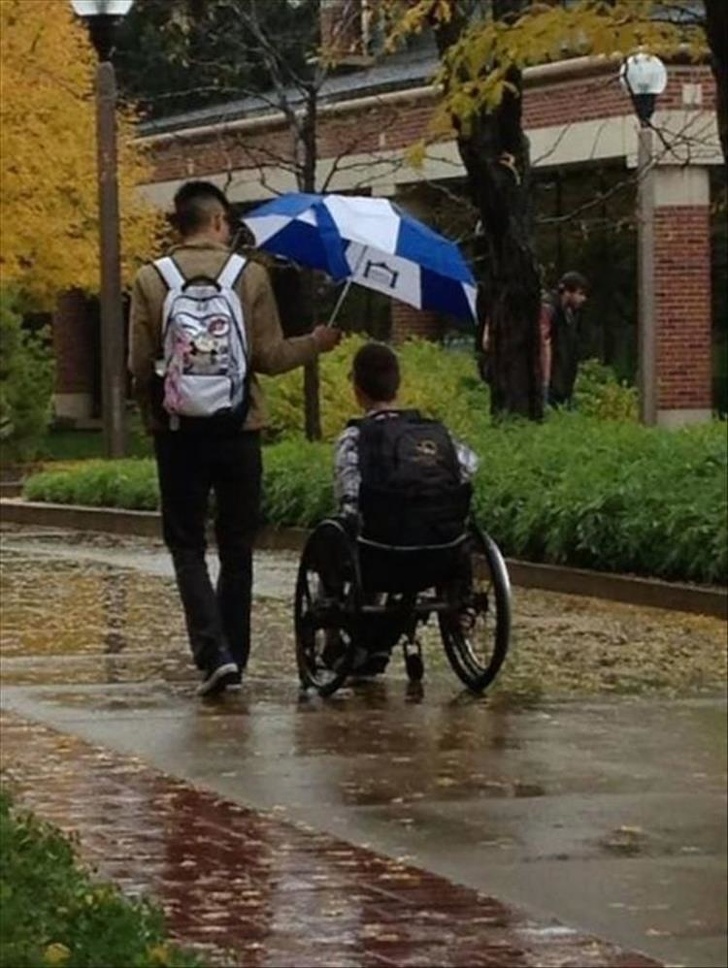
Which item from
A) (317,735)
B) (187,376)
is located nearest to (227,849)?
(317,735)

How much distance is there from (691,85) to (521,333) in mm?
14047

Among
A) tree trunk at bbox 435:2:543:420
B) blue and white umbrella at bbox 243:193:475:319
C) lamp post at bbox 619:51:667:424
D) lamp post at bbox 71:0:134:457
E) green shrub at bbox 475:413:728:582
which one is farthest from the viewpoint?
lamp post at bbox 71:0:134:457

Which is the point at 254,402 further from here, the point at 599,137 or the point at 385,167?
the point at 385,167

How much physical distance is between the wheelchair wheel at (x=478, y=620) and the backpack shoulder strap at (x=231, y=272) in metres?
1.27

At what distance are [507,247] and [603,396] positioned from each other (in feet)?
31.8

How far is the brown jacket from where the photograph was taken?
33.7ft

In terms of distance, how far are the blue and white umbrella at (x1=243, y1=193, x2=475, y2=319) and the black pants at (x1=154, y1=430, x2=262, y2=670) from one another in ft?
3.60

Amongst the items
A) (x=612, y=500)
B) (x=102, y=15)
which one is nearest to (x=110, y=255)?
(x=102, y=15)

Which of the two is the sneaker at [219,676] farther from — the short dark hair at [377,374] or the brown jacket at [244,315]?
the short dark hair at [377,374]

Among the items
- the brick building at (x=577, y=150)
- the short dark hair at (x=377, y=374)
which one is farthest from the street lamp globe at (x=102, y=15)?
the short dark hair at (x=377, y=374)

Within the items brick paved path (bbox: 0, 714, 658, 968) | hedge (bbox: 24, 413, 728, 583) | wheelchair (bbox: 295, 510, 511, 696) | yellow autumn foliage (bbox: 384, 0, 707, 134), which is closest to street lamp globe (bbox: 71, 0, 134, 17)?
hedge (bbox: 24, 413, 728, 583)

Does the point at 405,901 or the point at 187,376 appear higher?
the point at 187,376

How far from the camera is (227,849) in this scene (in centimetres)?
728

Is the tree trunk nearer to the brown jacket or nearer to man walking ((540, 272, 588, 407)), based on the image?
man walking ((540, 272, 588, 407))
